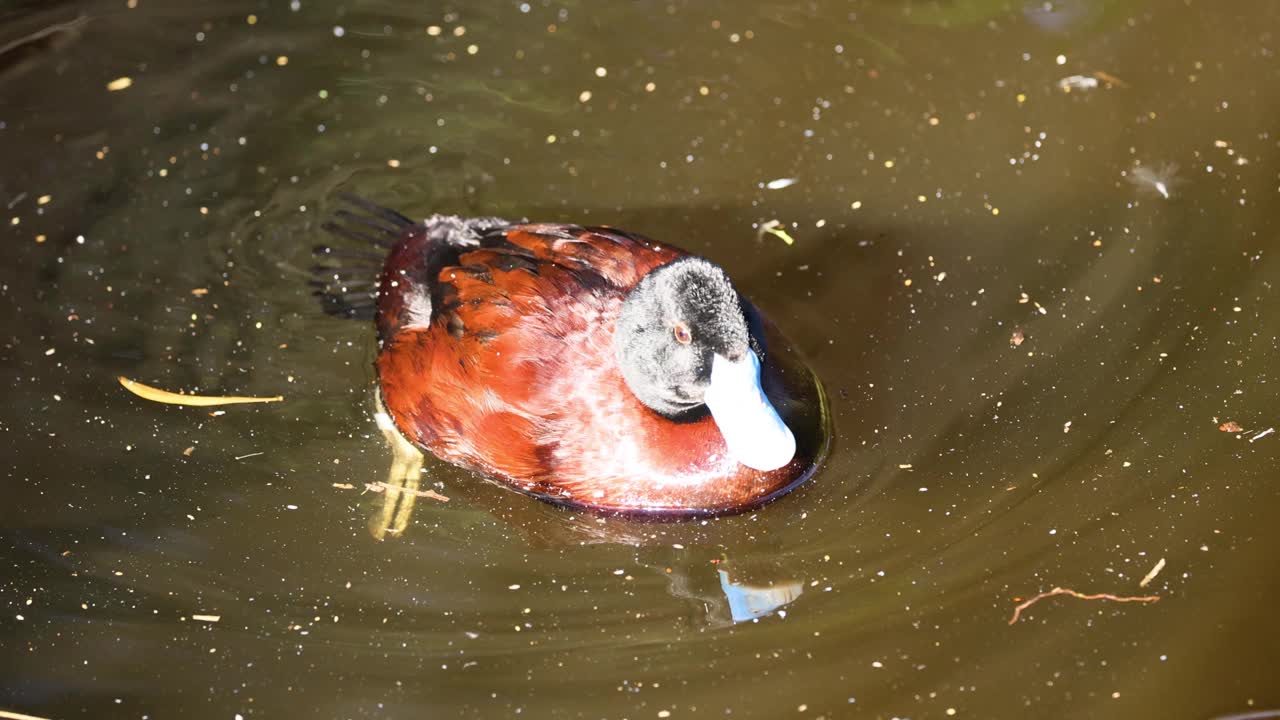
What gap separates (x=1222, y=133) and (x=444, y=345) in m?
2.99

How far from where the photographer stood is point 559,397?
11.4 ft

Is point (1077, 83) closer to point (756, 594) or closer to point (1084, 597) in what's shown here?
point (1084, 597)

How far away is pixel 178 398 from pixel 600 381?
147cm

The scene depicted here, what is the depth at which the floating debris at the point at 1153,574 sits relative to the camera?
3262mm

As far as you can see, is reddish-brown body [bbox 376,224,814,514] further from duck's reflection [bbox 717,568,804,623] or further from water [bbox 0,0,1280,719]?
duck's reflection [bbox 717,568,804,623]

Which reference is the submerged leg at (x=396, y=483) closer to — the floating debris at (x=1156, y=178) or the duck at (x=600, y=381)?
the duck at (x=600, y=381)

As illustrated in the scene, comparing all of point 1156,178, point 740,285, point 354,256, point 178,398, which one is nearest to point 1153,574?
point 740,285

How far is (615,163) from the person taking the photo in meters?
4.87

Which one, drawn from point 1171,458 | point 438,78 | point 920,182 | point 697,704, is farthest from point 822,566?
point 438,78

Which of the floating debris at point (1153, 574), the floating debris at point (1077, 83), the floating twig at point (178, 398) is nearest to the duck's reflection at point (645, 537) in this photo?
the floating twig at point (178, 398)

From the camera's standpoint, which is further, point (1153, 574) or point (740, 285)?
point (740, 285)

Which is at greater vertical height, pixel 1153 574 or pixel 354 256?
pixel 1153 574

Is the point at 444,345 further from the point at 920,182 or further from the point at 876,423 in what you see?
the point at 920,182

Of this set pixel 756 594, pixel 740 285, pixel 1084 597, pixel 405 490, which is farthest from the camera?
pixel 740 285
